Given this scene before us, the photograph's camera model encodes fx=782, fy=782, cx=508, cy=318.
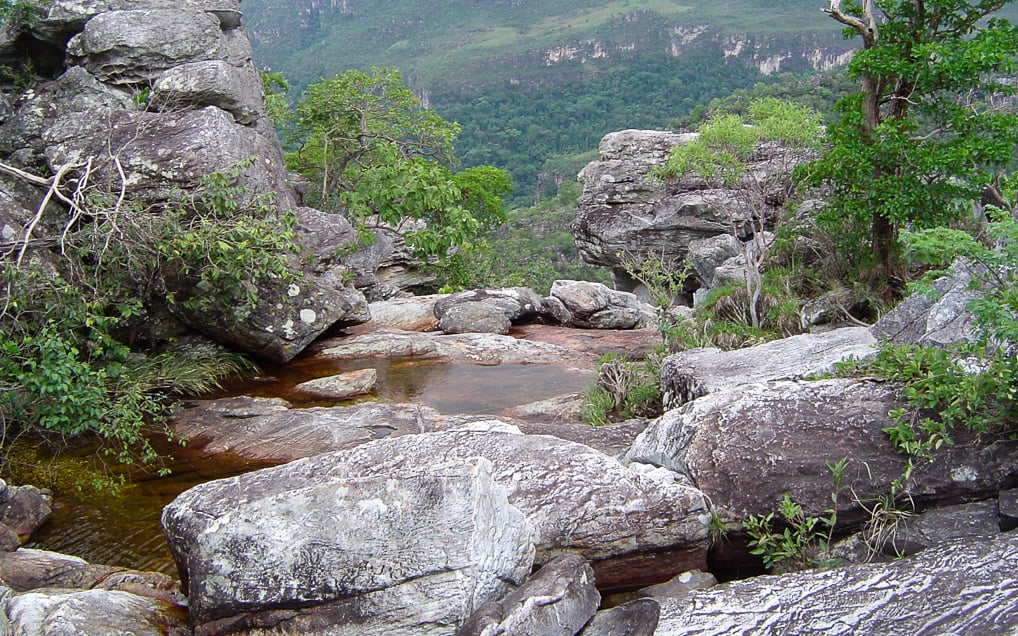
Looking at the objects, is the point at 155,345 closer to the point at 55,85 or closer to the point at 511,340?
the point at 55,85

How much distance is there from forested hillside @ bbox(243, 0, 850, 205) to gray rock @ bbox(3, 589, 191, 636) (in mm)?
57705

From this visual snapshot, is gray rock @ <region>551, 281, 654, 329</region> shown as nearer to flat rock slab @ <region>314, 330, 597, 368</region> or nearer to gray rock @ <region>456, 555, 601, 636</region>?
flat rock slab @ <region>314, 330, 597, 368</region>

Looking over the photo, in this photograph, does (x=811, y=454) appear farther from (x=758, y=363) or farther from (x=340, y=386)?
(x=340, y=386)

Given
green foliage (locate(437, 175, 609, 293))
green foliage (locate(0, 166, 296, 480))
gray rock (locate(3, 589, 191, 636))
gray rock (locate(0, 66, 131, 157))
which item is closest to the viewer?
gray rock (locate(3, 589, 191, 636))

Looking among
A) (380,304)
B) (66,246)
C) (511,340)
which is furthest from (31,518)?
(380,304)

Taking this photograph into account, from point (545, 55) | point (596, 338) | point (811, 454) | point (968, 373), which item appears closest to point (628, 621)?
point (811, 454)

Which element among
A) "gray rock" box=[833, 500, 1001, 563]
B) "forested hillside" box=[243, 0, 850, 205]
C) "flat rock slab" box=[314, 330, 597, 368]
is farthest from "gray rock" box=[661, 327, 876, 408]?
"forested hillside" box=[243, 0, 850, 205]

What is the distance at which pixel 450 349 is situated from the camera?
12273 millimetres

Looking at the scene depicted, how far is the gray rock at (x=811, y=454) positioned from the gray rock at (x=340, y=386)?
5.58 m

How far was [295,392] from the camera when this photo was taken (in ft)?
34.7

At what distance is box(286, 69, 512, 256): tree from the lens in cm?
1708

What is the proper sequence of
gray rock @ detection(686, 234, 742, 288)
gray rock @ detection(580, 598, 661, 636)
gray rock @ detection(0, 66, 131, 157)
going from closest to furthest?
gray rock @ detection(580, 598, 661, 636) < gray rock @ detection(0, 66, 131, 157) < gray rock @ detection(686, 234, 742, 288)

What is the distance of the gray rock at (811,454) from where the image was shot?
5.26 meters

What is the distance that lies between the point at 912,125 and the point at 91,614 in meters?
10.1
